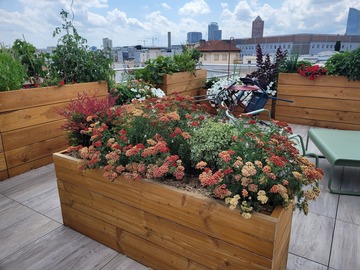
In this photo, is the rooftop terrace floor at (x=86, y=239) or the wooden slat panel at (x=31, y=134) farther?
the wooden slat panel at (x=31, y=134)

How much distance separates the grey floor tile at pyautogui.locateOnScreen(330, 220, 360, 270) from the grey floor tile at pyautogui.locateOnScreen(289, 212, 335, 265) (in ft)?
0.12

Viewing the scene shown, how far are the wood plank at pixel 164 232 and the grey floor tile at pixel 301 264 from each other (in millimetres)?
553

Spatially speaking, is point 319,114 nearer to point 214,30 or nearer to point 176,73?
point 176,73

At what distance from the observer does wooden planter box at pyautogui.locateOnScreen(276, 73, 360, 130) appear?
13.0 feet

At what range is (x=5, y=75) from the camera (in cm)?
248

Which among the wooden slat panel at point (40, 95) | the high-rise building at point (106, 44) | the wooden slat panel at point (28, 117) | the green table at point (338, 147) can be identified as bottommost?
the green table at point (338, 147)

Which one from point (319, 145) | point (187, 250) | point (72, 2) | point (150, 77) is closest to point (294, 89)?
point (319, 145)

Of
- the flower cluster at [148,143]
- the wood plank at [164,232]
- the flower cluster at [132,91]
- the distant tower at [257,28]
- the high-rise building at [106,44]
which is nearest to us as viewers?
the wood plank at [164,232]

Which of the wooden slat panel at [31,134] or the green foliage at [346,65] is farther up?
the green foliage at [346,65]

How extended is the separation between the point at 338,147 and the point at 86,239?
2.26m

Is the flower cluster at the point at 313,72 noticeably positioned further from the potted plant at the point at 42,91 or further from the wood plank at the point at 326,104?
the potted plant at the point at 42,91

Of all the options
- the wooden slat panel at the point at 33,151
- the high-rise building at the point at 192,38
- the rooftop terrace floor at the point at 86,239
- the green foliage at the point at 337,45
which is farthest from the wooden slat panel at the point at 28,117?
the green foliage at the point at 337,45

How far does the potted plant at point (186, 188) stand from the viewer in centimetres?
109

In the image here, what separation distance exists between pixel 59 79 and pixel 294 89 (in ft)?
11.6
